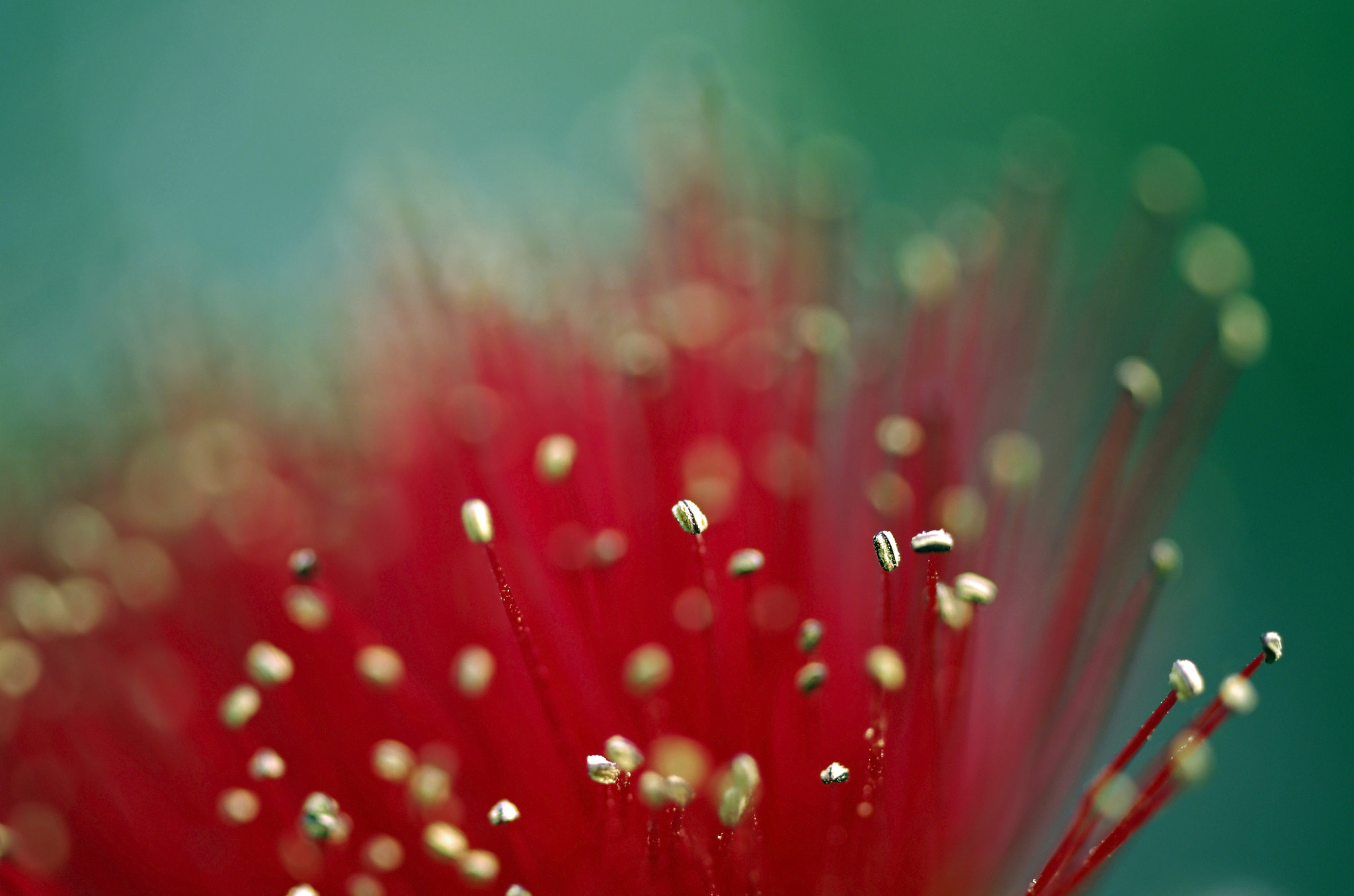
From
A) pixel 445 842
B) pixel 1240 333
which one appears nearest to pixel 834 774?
pixel 445 842

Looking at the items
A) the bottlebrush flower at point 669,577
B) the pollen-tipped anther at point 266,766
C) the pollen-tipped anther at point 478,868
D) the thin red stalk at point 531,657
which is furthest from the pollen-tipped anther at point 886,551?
the pollen-tipped anther at point 266,766

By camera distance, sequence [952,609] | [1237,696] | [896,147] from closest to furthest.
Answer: [1237,696] < [952,609] < [896,147]

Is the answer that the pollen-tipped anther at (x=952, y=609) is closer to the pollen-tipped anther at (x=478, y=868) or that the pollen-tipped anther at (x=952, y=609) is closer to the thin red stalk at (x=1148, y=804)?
the thin red stalk at (x=1148, y=804)

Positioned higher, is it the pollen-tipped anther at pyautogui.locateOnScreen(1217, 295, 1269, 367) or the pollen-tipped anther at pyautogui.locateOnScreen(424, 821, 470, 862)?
the pollen-tipped anther at pyautogui.locateOnScreen(1217, 295, 1269, 367)

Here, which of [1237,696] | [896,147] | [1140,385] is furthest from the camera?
[896,147]

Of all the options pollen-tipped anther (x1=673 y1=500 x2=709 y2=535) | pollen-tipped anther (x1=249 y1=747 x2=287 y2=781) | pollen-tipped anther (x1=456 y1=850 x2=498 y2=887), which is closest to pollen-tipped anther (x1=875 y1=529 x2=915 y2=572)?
pollen-tipped anther (x1=673 y1=500 x2=709 y2=535)

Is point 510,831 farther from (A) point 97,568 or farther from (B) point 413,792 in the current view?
(A) point 97,568

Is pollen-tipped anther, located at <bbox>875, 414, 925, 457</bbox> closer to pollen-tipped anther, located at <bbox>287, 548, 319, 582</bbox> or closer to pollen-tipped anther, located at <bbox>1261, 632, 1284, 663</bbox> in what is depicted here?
pollen-tipped anther, located at <bbox>1261, 632, 1284, 663</bbox>

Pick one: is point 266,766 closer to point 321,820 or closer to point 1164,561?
point 321,820
